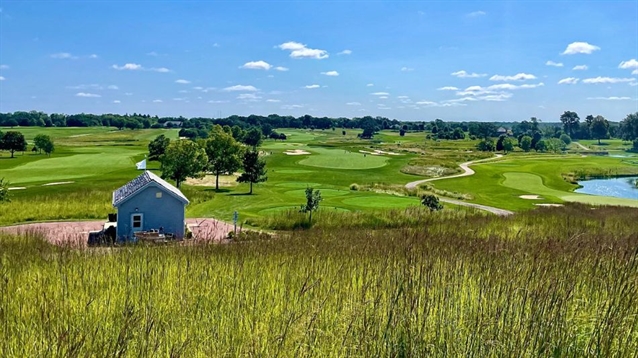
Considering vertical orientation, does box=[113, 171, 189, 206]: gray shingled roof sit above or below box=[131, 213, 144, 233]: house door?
above

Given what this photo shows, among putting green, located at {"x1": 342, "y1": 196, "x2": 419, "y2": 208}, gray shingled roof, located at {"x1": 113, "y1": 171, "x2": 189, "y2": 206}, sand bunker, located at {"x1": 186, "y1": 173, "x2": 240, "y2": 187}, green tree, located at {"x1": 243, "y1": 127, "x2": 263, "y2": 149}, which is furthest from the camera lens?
green tree, located at {"x1": 243, "y1": 127, "x2": 263, "y2": 149}

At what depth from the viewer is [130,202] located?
25.7 metres

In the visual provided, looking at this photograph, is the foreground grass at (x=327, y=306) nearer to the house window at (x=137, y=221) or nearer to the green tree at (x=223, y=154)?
the house window at (x=137, y=221)

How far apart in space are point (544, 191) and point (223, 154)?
39.5 meters

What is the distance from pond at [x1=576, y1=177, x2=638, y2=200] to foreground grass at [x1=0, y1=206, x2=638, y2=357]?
204 feet

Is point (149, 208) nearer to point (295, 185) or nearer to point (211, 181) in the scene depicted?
point (295, 185)

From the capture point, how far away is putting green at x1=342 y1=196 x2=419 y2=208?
39053 millimetres

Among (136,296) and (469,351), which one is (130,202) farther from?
(469,351)

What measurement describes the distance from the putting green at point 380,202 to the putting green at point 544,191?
19.4 metres

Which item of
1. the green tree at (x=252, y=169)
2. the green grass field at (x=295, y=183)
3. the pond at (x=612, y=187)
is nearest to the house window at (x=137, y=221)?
the green grass field at (x=295, y=183)

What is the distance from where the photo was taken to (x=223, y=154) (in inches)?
2168

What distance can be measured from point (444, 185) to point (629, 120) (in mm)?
167880

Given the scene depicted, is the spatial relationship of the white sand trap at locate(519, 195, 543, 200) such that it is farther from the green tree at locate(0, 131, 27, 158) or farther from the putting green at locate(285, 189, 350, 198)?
the green tree at locate(0, 131, 27, 158)

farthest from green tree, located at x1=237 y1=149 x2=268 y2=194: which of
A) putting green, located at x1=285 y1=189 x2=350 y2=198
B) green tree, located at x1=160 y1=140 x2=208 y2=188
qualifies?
green tree, located at x1=160 y1=140 x2=208 y2=188
